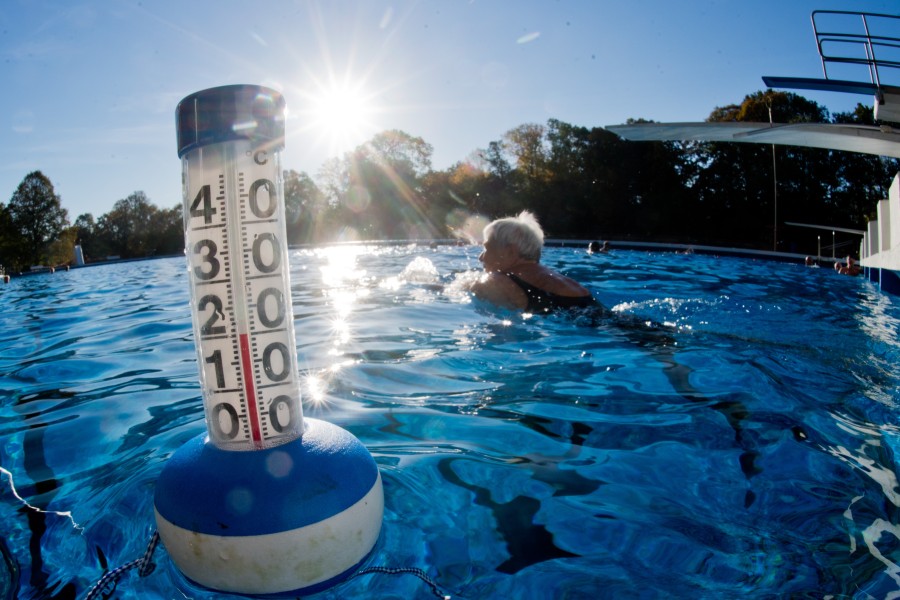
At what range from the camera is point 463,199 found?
3700cm

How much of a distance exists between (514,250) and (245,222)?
178 inches

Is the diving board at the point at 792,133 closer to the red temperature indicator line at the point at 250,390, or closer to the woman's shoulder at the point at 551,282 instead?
the woman's shoulder at the point at 551,282

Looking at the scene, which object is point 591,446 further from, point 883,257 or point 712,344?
point 883,257

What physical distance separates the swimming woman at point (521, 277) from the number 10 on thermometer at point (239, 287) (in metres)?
3.87

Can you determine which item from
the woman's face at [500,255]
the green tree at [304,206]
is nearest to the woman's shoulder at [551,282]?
the woman's face at [500,255]

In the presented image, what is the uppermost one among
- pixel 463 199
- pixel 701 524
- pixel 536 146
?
pixel 536 146

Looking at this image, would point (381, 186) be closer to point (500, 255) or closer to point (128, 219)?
point (128, 219)

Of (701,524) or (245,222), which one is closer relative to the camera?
(245,222)

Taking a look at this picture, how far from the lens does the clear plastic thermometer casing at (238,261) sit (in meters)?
1.00

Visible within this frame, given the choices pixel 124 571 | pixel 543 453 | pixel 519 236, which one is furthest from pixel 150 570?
pixel 519 236

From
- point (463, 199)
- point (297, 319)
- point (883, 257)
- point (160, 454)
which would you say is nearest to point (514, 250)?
point (297, 319)

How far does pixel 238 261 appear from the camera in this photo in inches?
40.1

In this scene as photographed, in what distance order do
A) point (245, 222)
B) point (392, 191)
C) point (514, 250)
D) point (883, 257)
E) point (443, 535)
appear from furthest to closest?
point (392, 191) < point (883, 257) < point (514, 250) < point (443, 535) < point (245, 222)

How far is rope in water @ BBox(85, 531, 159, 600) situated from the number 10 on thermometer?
0.26m
